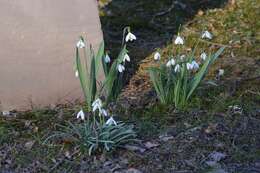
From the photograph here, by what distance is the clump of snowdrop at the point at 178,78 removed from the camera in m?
4.32

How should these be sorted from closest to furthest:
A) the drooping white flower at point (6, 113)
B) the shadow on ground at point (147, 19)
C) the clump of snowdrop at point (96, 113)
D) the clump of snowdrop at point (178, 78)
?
the clump of snowdrop at point (96, 113)
the clump of snowdrop at point (178, 78)
the drooping white flower at point (6, 113)
the shadow on ground at point (147, 19)

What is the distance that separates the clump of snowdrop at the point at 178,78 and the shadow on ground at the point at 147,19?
2.99 feet

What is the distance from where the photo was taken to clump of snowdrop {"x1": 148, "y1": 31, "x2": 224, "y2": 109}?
170 inches

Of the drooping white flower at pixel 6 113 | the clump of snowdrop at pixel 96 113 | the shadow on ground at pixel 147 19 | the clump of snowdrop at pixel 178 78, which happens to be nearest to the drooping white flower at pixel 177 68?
the clump of snowdrop at pixel 178 78

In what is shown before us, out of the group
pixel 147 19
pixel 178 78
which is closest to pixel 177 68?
pixel 178 78

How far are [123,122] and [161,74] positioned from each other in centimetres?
44

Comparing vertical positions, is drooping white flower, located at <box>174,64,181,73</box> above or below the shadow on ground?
above

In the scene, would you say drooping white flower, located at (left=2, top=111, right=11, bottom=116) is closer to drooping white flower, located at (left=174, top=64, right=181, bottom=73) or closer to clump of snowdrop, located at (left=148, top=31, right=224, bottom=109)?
clump of snowdrop, located at (left=148, top=31, right=224, bottom=109)

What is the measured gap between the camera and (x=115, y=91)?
4664mm

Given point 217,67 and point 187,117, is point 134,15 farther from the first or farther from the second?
point 187,117

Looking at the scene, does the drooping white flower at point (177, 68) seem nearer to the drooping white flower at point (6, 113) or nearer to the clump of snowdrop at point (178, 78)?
the clump of snowdrop at point (178, 78)

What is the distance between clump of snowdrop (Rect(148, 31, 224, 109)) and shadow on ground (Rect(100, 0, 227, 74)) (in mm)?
912

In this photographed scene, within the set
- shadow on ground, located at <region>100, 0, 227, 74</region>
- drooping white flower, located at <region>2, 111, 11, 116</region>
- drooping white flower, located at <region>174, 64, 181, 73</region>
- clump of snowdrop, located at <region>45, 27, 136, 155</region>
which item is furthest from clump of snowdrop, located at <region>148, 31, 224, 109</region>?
drooping white flower, located at <region>2, 111, 11, 116</region>

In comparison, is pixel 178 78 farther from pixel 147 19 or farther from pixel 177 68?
pixel 147 19
